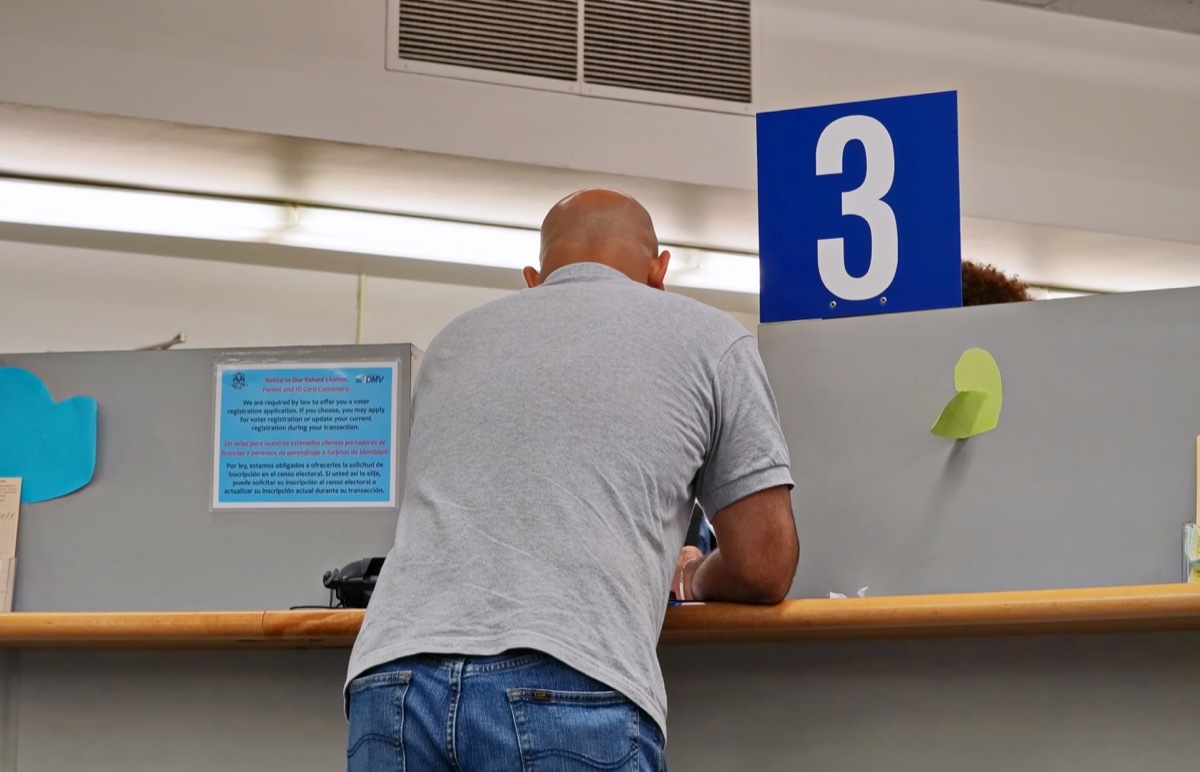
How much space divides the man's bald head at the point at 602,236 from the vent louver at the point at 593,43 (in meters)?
2.22

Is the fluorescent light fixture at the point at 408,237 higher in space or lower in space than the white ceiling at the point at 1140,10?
lower

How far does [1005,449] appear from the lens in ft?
4.73

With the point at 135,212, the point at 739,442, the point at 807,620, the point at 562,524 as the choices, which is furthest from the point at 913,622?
the point at 135,212

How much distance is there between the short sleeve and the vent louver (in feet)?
8.16

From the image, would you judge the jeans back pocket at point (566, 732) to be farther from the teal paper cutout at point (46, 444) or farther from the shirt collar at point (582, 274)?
the teal paper cutout at point (46, 444)

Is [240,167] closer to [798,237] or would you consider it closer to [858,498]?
[798,237]

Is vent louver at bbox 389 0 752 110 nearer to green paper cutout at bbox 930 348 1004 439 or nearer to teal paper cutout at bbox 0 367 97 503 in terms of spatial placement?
teal paper cutout at bbox 0 367 97 503

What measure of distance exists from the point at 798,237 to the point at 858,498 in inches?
14.6

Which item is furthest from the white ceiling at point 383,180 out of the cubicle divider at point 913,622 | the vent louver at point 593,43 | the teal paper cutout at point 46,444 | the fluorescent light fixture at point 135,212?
the cubicle divider at point 913,622

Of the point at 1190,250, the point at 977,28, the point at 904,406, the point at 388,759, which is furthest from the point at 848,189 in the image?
the point at 1190,250

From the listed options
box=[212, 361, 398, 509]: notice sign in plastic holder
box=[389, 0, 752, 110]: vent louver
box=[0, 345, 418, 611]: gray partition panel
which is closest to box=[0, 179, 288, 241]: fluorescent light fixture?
box=[389, 0, 752, 110]: vent louver

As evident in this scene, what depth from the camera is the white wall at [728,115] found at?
3.24 metres

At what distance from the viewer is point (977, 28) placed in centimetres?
407

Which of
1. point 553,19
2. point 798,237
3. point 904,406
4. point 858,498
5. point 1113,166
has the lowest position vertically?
point 858,498
